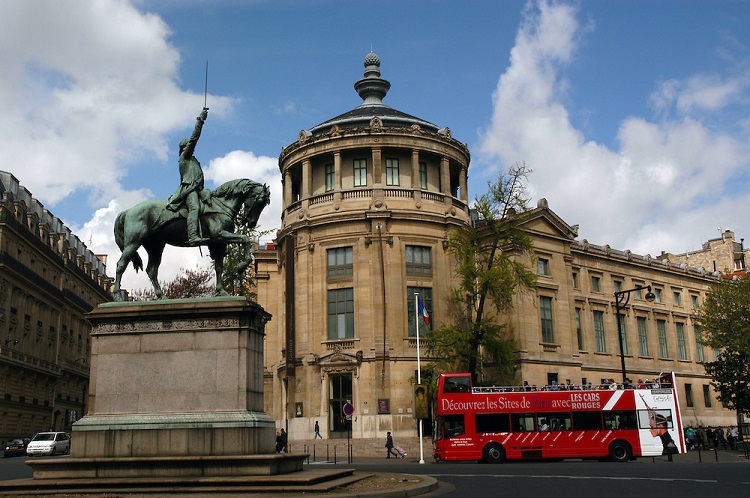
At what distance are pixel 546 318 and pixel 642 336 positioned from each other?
17.2 meters

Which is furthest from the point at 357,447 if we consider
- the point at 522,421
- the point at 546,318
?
the point at 546,318

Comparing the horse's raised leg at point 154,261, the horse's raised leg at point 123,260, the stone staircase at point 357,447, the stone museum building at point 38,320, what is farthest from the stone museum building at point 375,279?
the horse's raised leg at point 123,260

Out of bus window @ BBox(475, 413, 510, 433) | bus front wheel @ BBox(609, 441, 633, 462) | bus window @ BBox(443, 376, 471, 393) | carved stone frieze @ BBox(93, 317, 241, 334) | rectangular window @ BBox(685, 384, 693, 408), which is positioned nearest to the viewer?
carved stone frieze @ BBox(93, 317, 241, 334)

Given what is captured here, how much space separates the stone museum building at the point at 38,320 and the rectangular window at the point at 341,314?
29.1 meters

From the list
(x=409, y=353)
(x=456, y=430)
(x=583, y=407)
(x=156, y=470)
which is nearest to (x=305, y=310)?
(x=409, y=353)

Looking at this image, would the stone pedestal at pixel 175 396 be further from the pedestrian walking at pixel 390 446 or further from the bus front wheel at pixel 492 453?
the pedestrian walking at pixel 390 446

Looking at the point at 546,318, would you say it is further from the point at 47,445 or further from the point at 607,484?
the point at 607,484

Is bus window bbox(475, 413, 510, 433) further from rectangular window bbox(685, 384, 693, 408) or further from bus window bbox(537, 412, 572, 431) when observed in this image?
rectangular window bbox(685, 384, 693, 408)

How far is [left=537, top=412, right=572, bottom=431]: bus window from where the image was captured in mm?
36281

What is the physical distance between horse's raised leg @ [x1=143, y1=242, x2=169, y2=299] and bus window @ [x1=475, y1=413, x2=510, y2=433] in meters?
22.0

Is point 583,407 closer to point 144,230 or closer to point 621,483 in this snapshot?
point 621,483

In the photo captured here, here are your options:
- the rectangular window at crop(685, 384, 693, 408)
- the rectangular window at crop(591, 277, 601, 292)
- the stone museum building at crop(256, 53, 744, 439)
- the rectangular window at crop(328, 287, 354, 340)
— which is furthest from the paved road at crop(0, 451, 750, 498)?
the rectangular window at crop(685, 384, 693, 408)

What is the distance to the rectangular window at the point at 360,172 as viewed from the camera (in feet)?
183

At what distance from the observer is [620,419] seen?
1432 inches
